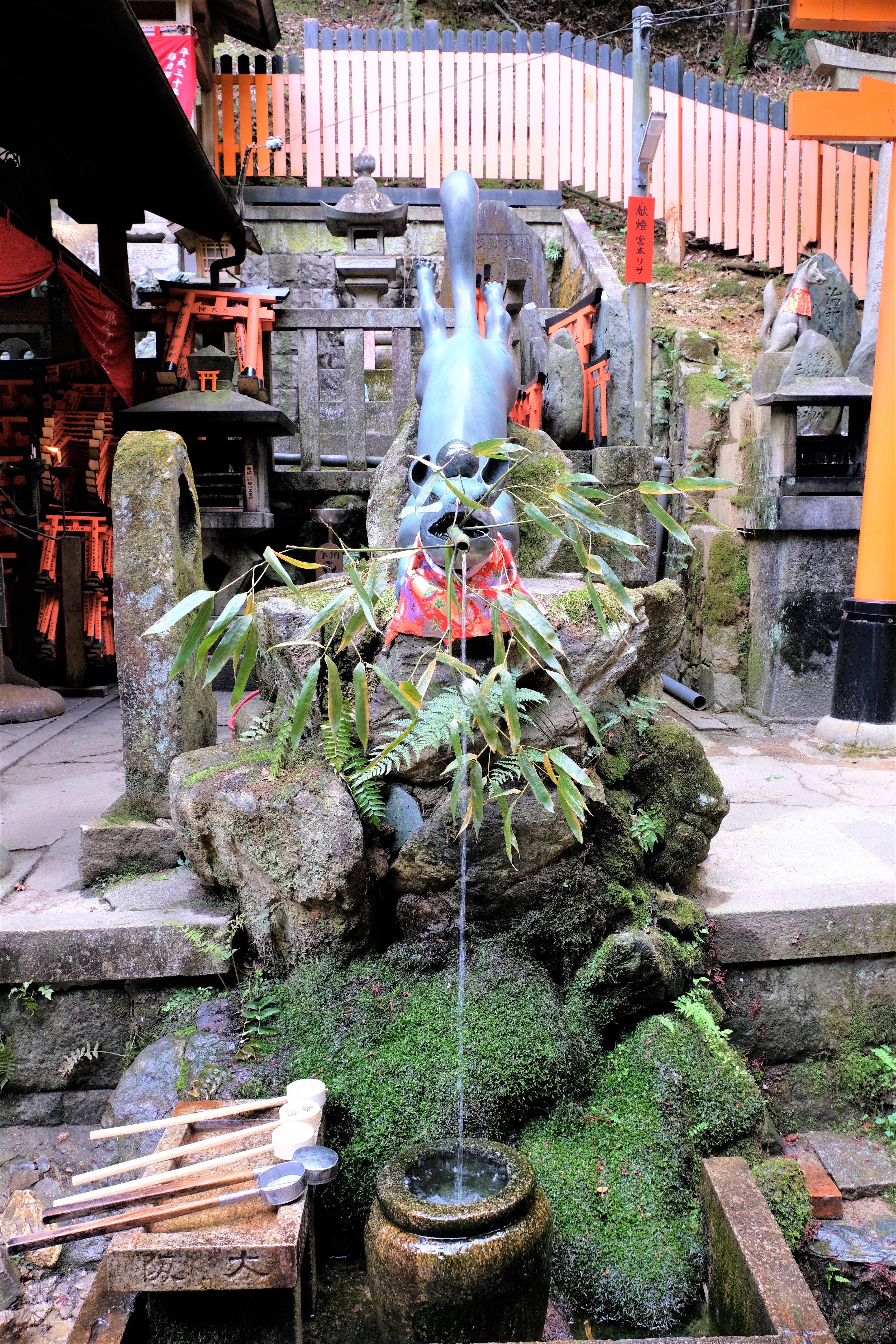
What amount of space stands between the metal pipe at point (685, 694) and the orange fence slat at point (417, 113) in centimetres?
830

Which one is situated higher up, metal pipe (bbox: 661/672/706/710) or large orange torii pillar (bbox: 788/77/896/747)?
large orange torii pillar (bbox: 788/77/896/747)

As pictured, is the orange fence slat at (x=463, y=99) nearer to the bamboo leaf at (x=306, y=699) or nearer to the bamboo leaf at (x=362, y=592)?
the bamboo leaf at (x=362, y=592)

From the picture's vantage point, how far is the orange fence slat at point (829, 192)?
39.4 ft

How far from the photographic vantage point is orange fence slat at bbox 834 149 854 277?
11.9 metres

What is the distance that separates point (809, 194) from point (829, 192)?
0.23 metres

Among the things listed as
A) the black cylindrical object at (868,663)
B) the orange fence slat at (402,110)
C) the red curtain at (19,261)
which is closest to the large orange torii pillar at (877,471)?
the black cylindrical object at (868,663)

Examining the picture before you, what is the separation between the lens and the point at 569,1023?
3.63m

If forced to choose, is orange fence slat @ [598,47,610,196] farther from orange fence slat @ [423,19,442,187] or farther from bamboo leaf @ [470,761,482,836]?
bamboo leaf @ [470,761,482,836]

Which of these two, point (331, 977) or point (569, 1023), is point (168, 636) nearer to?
point (331, 977)

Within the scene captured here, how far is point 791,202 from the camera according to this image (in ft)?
40.0

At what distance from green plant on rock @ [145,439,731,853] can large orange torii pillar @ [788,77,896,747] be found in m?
4.36

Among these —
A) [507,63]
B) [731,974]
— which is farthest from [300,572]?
[507,63]

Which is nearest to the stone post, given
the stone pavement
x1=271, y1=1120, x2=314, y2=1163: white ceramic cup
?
the stone pavement

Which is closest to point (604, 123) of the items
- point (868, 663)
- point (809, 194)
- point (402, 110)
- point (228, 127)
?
point (402, 110)
